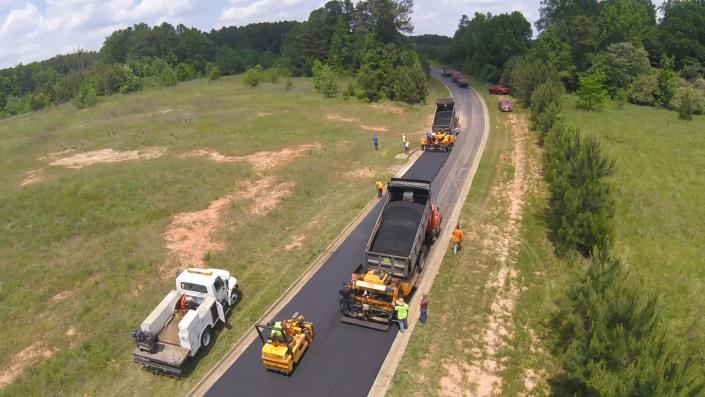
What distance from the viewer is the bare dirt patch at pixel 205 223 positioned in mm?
23172

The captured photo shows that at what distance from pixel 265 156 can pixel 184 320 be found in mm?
25506

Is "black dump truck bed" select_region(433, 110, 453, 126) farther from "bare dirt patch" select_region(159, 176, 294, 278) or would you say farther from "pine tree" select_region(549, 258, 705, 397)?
"pine tree" select_region(549, 258, 705, 397)

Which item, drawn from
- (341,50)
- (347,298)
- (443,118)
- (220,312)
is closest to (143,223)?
(220,312)

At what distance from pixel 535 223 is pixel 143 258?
22.7 metres

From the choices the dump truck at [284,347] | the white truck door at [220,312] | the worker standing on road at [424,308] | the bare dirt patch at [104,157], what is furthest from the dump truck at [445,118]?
the dump truck at [284,347]

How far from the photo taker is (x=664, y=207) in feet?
90.4

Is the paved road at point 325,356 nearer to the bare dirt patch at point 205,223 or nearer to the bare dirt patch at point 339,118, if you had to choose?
the bare dirt patch at point 205,223

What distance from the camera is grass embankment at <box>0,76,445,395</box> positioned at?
667 inches

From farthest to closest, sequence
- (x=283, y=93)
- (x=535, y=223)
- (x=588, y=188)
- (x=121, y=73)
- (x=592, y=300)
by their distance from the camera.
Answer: (x=121, y=73), (x=283, y=93), (x=535, y=223), (x=588, y=188), (x=592, y=300)

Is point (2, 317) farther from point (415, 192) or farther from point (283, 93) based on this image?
point (283, 93)

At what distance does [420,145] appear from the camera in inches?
1601

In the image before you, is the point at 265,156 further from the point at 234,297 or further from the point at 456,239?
the point at 456,239

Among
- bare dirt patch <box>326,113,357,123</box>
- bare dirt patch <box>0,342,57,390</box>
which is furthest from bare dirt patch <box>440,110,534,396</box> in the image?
bare dirt patch <box>326,113,357,123</box>

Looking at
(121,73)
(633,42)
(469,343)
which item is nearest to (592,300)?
(469,343)
